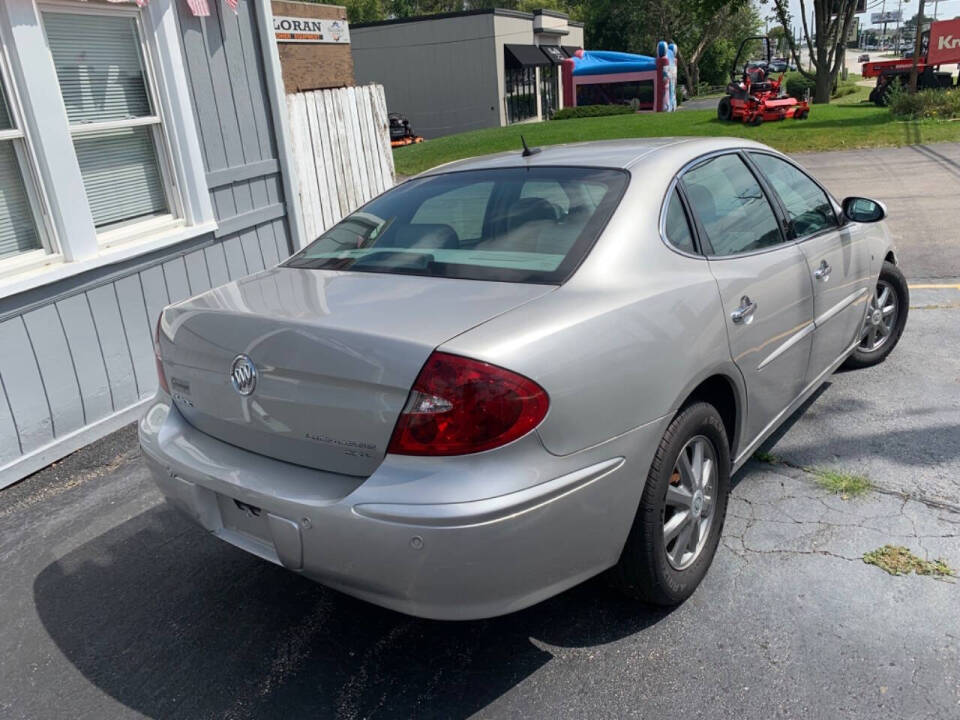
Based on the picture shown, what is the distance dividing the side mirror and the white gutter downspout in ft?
14.1

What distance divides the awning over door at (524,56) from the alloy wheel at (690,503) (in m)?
35.5

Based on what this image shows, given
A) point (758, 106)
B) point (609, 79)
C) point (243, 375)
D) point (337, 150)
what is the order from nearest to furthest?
point (243, 375) → point (337, 150) → point (758, 106) → point (609, 79)

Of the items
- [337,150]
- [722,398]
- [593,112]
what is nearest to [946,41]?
[593,112]

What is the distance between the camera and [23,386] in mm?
4242

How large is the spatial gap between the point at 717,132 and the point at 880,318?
1546 centimetres

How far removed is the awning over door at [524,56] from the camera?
35.9 metres

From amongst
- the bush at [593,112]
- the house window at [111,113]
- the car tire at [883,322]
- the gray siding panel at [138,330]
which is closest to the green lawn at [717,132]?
the bush at [593,112]

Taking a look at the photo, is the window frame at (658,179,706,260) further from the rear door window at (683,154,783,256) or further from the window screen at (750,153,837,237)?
the window screen at (750,153,837,237)

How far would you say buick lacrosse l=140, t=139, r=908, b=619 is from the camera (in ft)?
6.94

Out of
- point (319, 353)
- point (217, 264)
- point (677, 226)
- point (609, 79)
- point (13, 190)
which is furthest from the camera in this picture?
point (609, 79)

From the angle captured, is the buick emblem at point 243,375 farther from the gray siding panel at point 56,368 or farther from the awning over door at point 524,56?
the awning over door at point 524,56

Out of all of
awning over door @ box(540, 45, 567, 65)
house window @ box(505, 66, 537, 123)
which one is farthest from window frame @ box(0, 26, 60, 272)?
awning over door @ box(540, 45, 567, 65)

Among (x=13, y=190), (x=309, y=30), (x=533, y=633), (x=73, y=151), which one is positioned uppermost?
(x=309, y=30)

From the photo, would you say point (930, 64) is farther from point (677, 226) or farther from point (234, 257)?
point (677, 226)
